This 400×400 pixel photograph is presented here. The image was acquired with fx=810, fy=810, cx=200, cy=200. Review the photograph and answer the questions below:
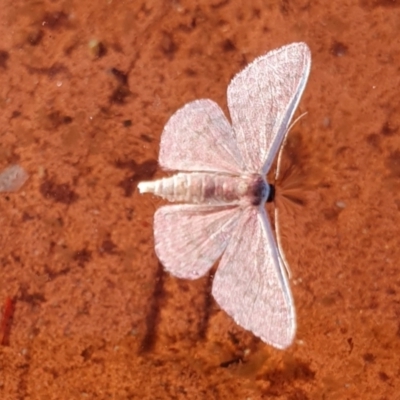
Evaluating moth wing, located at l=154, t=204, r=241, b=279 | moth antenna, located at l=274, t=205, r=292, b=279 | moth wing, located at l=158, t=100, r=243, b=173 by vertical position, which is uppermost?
moth wing, located at l=158, t=100, r=243, b=173

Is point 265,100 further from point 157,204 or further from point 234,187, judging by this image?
point 157,204

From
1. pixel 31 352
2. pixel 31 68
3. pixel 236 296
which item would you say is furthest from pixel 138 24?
pixel 31 352

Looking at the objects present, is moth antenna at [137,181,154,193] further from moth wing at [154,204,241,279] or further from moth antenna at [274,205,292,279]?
moth antenna at [274,205,292,279]

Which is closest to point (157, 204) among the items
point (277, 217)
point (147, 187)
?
point (147, 187)

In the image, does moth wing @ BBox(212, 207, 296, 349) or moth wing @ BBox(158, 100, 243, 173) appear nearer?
moth wing @ BBox(212, 207, 296, 349)

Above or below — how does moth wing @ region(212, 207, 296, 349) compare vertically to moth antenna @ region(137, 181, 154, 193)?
below

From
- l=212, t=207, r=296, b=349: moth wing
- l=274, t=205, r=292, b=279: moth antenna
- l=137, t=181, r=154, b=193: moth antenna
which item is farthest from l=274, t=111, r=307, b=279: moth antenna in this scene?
l=137, t=181, r=154, b=193: moth antenna

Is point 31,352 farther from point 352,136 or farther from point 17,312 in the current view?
point 352,136
